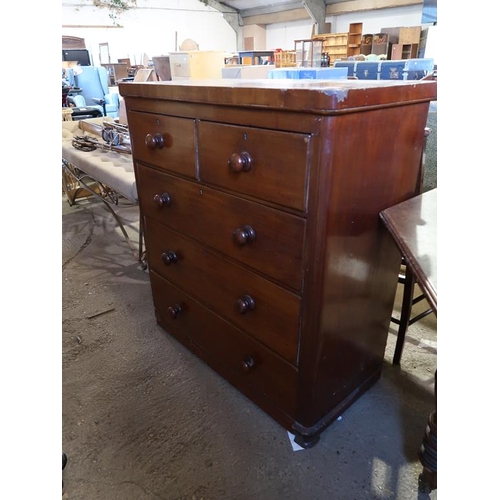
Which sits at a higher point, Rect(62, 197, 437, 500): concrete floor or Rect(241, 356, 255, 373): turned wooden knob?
Rect(241, 356, 255, 373): turned wooden knob

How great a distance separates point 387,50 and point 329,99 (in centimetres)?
674

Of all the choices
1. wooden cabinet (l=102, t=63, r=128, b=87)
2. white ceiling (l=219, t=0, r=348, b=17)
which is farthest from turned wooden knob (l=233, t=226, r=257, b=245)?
white ceiling (l=219, t=0, r=348, b=17)

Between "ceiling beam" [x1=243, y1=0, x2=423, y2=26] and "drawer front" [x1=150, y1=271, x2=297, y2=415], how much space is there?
7608 millimetres

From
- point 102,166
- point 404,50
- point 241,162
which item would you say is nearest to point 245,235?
point 241,162

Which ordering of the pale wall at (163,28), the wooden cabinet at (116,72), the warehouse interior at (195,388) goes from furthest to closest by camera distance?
the pale wall at (163,28)
the wooden cabinet at (116,72)
the warehouse interior at (195,388)

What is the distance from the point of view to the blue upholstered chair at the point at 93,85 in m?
6.69

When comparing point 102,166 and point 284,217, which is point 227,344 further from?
point 102,166


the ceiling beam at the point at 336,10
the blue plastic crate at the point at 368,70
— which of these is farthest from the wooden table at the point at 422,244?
the ceiling beam at the point at 336,10

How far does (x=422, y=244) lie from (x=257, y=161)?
43 centimetres

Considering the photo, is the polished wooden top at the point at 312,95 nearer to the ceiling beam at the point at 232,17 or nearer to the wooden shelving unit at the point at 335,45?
the wooden shelving unit at the point at 335,45

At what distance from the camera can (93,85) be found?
698cm

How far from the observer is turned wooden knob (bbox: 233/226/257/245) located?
3.52 feet

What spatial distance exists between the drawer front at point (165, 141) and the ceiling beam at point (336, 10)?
747 cm

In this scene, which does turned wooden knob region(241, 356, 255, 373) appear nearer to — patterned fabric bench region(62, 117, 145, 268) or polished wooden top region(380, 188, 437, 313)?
polished wooden top region(380, 188, 437, 313)
